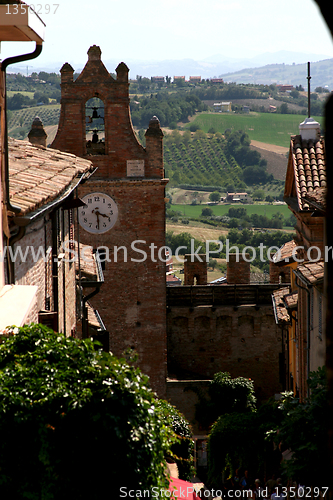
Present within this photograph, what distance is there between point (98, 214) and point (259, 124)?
369ft

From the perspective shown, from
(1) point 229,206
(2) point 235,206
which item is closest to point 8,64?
(2) point 235,206

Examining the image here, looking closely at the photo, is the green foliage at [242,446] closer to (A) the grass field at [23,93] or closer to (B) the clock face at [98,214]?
(B) the clock face at [98,214]

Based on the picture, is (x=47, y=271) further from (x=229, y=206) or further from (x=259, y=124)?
(x=259, y=124)

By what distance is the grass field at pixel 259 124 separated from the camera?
12612 cm

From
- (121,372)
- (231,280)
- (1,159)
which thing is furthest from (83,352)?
(231,280)

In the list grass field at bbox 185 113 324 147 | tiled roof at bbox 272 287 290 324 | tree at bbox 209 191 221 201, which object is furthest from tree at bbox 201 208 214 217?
tiled roof at bbox 272 287 290 324

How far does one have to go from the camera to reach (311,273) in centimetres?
1094

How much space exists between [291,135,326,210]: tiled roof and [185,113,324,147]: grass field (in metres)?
111

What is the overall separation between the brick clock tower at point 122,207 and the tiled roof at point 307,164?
334 inches

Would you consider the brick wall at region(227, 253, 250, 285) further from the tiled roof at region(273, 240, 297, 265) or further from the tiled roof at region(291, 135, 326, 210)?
the tiled roof at region(291, 135, 326, 210)

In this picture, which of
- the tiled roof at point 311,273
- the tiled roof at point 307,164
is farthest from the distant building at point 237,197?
the tiled roof at point 311,273

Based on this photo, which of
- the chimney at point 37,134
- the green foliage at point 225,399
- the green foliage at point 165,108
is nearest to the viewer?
the chimney at point 37,134

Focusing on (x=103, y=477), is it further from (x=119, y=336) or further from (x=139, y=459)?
(x=119, y=336)

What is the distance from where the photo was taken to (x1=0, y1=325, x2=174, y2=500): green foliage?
521 cm
